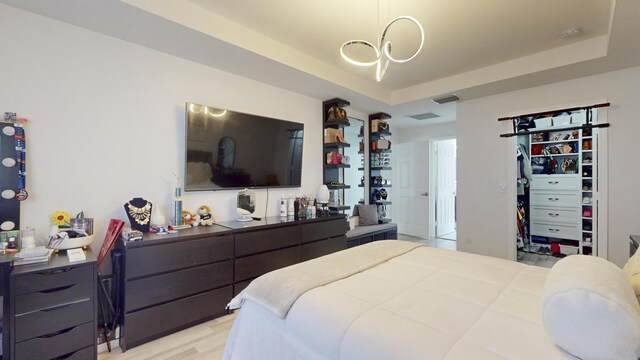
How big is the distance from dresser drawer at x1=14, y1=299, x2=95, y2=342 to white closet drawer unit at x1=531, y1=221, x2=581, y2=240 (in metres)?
5.77

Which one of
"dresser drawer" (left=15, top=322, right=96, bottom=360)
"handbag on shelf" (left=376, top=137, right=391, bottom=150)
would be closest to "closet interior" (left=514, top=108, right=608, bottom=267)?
"handbag on shelf" (left=376, top=137, right=391, bottom=150)

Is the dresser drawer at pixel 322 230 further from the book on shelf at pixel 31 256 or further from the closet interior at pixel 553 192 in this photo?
the closet interior at pixel 553 192

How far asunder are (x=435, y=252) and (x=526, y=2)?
6.55 ft

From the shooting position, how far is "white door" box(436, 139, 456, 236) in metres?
5.90

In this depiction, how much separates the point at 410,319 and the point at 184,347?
1.76 metres

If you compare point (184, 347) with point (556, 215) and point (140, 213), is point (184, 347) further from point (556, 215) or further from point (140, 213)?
point (556, 215)

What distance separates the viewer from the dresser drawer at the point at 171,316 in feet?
6.66

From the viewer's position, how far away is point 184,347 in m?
2.07

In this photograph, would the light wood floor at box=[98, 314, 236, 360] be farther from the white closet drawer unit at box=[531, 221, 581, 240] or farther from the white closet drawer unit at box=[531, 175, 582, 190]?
the white closet drawer unit at box=[531, 175, 582, 190]

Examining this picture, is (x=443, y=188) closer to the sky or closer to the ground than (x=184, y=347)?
closer to the sky

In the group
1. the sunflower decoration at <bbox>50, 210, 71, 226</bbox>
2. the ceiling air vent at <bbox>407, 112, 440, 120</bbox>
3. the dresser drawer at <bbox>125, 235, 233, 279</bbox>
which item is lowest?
the dresser drawer at <bbox>125, 235, 233, 279</bbox>

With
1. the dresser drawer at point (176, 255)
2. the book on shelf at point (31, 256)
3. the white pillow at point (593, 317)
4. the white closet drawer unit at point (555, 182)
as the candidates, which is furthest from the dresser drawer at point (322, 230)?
the white closet drawer unit at point (555, 182)

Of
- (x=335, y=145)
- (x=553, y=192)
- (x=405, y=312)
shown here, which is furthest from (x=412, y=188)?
(x=405, y=312)

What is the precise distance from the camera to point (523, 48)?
2.95 m
